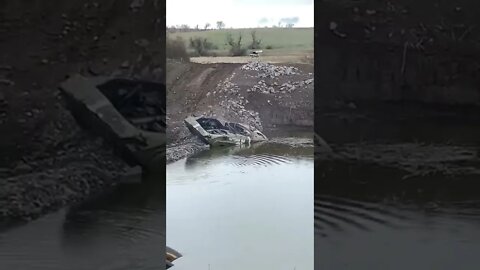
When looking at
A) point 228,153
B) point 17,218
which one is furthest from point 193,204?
point 17,218

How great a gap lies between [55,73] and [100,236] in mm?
1045

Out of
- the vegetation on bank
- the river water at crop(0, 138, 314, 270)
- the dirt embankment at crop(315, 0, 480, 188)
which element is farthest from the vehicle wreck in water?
the dirt embankment at crop(315, 0, 480, 188)

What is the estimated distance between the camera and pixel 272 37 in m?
3.87

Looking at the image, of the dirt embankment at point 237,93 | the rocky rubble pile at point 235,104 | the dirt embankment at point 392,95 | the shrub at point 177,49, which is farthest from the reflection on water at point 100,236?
the dirt embankment at point 392,95

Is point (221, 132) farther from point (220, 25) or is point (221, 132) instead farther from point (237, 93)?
point (220, 25)

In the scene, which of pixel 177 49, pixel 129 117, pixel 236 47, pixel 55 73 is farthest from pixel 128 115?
pixel 236 47

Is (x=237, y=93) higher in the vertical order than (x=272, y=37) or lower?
lower

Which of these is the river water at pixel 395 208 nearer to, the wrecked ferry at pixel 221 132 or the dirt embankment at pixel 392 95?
the dirt embankment at pixel 392 95

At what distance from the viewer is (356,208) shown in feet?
11.3

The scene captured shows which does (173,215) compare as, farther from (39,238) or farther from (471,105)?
(471,105)

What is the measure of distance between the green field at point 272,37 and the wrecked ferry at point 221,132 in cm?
53

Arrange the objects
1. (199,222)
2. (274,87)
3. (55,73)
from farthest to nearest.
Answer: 1. (274,87)
2. (199,222)
3. (55,73)

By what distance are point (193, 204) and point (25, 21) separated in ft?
5.16

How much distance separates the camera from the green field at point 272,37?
3.82 m
